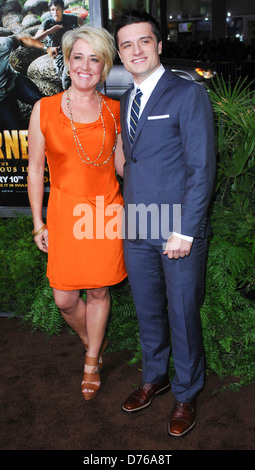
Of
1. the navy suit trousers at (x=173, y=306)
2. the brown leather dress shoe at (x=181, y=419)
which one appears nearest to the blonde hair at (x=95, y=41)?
the navy suit trousers at (x=173, y=306)

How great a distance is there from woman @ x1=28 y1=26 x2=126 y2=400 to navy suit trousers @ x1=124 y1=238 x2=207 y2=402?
0.75 feet

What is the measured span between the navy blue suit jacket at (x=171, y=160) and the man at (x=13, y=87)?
180cm

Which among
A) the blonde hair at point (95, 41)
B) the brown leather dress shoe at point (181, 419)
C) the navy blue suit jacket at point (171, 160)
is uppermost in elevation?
the blonde hair at point (95, 41)

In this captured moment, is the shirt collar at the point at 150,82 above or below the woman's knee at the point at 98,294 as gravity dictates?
above

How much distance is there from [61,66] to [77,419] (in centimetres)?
261

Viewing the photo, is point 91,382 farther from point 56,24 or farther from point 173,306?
point 56,24

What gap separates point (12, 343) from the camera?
3438 mm

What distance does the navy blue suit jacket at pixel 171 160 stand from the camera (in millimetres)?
2029

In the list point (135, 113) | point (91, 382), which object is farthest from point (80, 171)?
point (91, 382)

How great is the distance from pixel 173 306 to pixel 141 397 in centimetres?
63

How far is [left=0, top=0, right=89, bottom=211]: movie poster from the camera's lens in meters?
3.63

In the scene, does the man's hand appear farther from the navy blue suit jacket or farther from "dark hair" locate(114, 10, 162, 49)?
"dark hair" locate(114, 10, 162, 49)

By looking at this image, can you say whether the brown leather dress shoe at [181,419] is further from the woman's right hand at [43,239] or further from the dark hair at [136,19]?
the dark hair at [136,19]

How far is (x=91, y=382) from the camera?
9.14 feet
